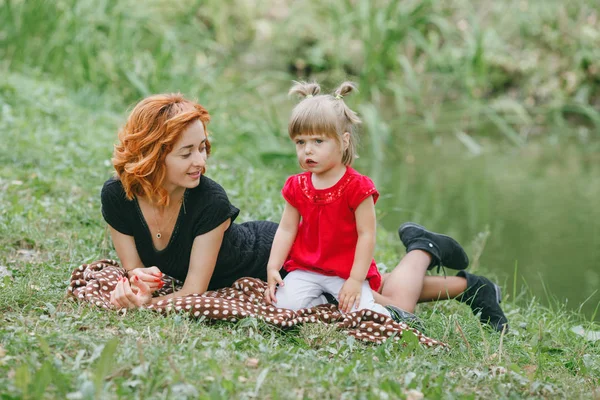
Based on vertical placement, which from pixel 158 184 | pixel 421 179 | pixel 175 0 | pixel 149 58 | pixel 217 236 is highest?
pixel 175 0

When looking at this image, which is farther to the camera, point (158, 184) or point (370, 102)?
point (370, 102)

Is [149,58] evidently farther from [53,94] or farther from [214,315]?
[214,315]

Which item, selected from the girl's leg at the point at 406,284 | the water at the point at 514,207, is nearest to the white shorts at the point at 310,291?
the girl's leg at the point at 406,284

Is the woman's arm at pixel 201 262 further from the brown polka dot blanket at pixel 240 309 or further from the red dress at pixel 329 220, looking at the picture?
the red dress at pixel 329 220

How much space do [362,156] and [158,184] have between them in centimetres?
486

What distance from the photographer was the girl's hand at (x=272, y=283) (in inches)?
121

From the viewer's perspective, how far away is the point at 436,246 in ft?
11.3

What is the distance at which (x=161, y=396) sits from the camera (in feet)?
6.61

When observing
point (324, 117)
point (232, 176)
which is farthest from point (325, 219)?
point (232, 176)

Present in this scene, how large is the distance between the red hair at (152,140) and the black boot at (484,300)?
144 centimetres

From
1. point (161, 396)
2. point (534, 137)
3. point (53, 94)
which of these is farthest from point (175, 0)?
point (161, 396)

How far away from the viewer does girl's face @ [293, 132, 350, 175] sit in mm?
2912

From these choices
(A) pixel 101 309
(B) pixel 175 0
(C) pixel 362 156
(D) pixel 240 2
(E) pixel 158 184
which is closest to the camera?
(A) pixel 101 309

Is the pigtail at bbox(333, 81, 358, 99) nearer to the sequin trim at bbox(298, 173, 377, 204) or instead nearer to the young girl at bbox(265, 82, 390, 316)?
the young girl at bbox(265, 82, 390, 316)
